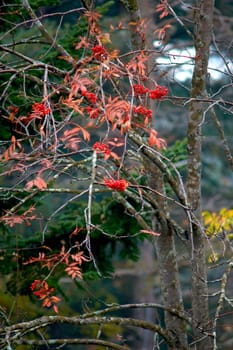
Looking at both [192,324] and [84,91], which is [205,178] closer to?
[192,324]

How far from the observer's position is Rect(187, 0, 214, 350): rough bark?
251 inches

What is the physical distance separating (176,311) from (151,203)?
108 centimetres

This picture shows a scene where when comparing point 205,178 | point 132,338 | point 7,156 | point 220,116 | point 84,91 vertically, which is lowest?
point 132,338

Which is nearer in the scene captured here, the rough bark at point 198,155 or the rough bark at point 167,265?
the rough bark at point 198,155

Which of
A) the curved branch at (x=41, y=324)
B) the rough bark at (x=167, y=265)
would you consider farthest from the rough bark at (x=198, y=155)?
the curved branch at (x=41, y=324)

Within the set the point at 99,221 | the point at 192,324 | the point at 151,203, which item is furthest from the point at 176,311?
the point at 99,221

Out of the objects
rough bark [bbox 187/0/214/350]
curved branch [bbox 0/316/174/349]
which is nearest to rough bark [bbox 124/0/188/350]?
rough bark [bbox 187/0/214/350]

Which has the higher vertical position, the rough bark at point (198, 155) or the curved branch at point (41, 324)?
the rough bark at point (198, 155)

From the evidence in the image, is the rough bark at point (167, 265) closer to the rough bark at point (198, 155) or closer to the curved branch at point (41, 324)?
the rough bark at point (198, 155)

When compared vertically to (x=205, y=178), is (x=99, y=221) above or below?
below

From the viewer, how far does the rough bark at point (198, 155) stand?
6383 mm

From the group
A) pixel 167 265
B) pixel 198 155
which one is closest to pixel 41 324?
pixel 167 265

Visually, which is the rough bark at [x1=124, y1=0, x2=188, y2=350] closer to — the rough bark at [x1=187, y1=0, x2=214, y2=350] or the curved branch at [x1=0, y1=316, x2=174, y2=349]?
the rough bark at [x1=187, y1=0, x2=214, y2=350]

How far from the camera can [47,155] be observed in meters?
4.60
